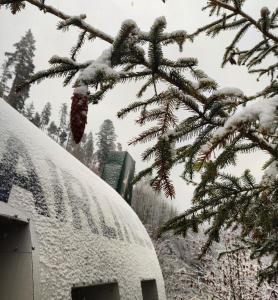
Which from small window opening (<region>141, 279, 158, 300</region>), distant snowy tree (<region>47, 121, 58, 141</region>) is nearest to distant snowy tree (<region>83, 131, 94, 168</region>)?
distant snowy tree (<region>47, 121, 58, 141</region>)

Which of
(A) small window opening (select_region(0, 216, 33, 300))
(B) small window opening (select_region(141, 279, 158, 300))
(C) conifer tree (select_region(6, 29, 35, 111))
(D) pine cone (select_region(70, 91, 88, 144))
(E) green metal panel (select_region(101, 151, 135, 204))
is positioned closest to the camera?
(D) pine cone (select_region(70, 91, 88, 144))

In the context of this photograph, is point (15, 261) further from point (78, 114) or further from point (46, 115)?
point (46, 115)

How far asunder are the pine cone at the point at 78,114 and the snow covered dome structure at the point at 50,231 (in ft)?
2.84

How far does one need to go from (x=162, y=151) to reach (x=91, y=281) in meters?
1.40

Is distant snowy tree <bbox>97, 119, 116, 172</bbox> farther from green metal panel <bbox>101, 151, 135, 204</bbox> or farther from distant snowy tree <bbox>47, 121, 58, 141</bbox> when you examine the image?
green metal panel <bbox>101, 151, 135, 204</bbox>

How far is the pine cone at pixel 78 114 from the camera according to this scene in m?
1.17

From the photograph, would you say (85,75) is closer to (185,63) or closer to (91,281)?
(185,63)

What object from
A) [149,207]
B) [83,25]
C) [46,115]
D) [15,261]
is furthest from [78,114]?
[46,115]

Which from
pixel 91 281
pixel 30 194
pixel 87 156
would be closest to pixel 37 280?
pixel 30 194

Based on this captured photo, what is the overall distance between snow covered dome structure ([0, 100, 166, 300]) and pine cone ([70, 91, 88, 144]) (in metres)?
0.86

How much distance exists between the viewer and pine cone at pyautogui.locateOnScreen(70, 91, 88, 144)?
3.84ft

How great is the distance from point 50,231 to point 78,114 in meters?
1.22

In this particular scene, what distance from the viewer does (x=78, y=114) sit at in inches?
46.3

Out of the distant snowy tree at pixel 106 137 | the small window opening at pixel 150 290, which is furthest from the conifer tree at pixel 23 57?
the small window opening at pixel 150 290
